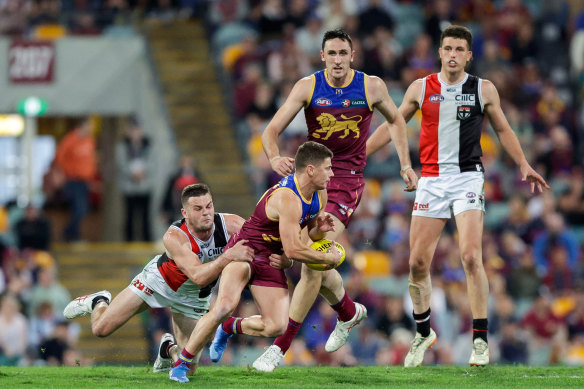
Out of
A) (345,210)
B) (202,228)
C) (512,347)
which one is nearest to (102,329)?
(202,228)

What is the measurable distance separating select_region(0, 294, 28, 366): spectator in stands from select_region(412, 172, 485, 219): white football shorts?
24.5 ft

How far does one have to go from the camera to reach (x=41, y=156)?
2688 cm

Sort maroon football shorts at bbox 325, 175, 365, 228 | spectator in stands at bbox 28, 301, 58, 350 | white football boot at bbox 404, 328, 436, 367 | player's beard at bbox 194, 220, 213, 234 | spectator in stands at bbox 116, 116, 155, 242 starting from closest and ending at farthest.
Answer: player's beard at bbox 194, 220, 213, 234 → maroon football shorts at bbox 325, 175, 365, 228 → white football boot at bbox 404, 328, 436, 367 → spectator in stands at bbox 28, 301, 58, 350 → spectator in stands at bbox 116, 116, 155, 242

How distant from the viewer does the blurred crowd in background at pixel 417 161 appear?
17.1 m

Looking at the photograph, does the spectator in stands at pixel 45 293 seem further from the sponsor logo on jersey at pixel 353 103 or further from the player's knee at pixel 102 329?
the sponsor logo on jersey at pixel 353 103

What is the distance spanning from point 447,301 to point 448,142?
5883 millimetres

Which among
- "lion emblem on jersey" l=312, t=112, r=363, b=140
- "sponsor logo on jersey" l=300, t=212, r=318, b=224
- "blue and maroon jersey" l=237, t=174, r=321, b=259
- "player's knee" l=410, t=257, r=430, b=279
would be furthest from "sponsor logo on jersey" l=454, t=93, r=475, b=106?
"sponsor logo on jersey" l=300, t=212, r=318, b=224

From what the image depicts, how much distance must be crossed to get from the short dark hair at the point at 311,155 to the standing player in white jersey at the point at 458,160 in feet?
4.68

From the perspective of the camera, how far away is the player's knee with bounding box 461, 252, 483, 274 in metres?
11.6

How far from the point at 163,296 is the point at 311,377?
1.64m

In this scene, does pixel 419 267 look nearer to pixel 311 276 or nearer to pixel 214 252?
pixel 311 276

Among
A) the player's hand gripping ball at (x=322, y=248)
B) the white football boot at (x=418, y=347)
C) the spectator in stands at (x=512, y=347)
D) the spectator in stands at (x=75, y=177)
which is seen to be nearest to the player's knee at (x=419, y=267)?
the white football boot at (x=418, y=347)

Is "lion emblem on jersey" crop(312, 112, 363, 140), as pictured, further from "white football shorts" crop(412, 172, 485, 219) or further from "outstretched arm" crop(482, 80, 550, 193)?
"outstretched arm" crop(482, 80, 550, 193)

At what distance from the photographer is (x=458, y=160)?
39.0ft
